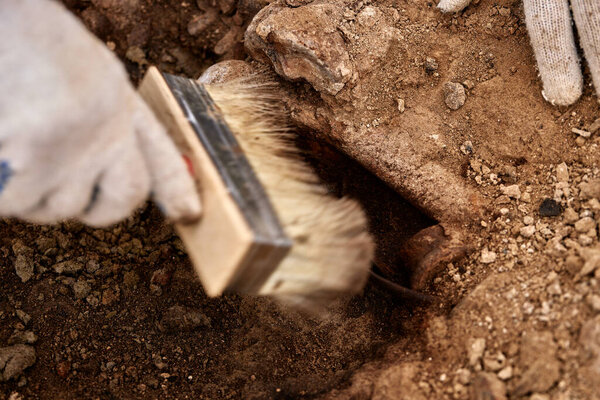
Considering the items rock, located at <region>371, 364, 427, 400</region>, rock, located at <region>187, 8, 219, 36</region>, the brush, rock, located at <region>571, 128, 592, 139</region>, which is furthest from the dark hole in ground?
rock, located at <region>187, 8, 219, 36</region>

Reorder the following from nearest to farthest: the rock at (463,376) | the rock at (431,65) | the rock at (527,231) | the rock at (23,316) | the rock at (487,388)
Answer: the rock at (487,388) → the rock at (463,376) → the rock at (527,231) → the rock at (23,316) → the rock at (431,65)

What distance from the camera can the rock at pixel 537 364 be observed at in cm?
158

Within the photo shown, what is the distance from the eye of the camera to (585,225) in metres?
1.85

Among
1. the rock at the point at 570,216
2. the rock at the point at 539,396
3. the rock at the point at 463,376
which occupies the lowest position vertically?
the rock at the point at 463,376

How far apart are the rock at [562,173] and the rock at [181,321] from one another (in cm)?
168

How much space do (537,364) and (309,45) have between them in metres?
1.55

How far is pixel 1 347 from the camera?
210 centimetres

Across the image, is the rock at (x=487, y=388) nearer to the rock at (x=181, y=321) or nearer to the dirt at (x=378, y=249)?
the dirt at (x=378, y=249)

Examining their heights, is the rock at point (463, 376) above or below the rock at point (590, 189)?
below

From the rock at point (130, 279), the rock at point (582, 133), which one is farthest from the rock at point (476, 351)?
the rock at point (130, 279)

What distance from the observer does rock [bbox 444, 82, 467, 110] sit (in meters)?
2.25

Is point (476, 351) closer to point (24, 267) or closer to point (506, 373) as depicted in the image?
point (506, 373)

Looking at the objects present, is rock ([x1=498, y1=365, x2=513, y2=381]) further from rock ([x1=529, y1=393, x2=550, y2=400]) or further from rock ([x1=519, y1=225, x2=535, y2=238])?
rock ([x1=519, y1=225, x2=535, y2=238])

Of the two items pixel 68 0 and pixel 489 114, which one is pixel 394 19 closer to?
pixel 489 114
